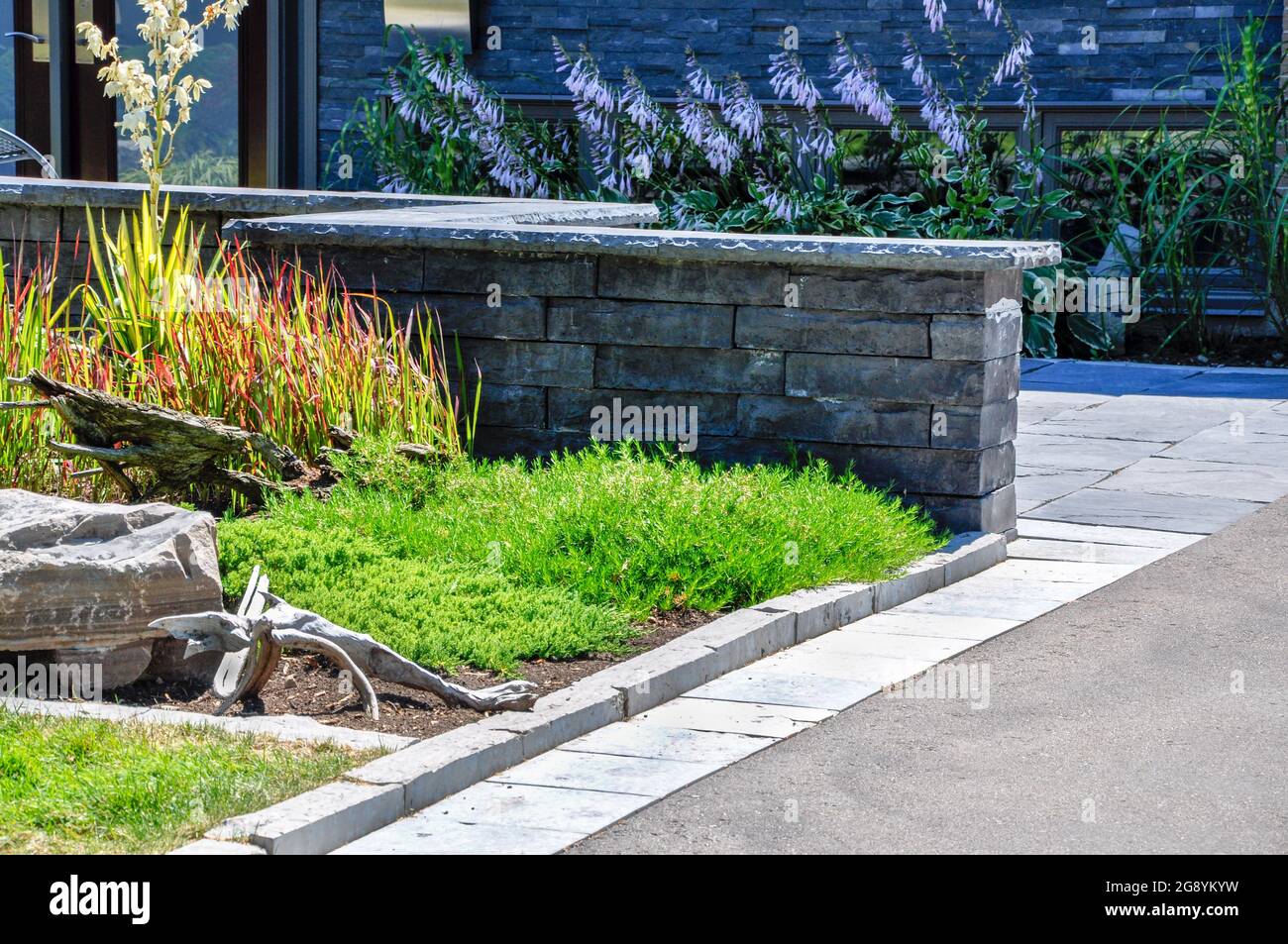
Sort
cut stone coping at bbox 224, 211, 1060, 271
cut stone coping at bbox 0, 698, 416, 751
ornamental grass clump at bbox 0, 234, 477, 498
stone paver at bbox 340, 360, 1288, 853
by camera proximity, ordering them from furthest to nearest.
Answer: cut stone coping at bbox 224, 211, 1060, 271
ornamental grass clump at bbox 0, 234, 477, 498
cut stone coping at bbox 0, 698, 416, 751
stone paver at bbox 340, 360, 1288, 853

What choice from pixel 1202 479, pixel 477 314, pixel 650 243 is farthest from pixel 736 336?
Result: pixel 1202 479

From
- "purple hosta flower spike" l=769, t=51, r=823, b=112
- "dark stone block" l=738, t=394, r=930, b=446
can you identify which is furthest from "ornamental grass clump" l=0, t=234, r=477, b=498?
"purple hosta flower spike" l=769, t=51, r=823, b=112

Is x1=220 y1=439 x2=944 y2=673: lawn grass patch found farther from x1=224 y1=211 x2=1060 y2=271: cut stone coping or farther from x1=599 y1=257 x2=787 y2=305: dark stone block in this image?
x1=224 y1=211 x2=1060 y2=271: cut stone coping

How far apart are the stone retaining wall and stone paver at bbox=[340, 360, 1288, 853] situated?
602 millimetres

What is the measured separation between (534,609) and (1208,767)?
220cm

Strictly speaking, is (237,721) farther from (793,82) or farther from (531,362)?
(793,82)

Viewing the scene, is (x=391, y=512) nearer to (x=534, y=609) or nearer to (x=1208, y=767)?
(x=534, y=609)

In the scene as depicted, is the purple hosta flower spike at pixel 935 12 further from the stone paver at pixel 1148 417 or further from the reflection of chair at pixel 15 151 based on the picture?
the reflection of chair at pixel 15 151

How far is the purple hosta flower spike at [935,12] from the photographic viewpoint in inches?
547

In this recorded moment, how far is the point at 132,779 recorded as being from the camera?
14.7 ft

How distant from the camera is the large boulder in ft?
17.5

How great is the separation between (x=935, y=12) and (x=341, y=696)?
32.8 ft

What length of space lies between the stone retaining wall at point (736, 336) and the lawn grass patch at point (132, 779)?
3.40 meters

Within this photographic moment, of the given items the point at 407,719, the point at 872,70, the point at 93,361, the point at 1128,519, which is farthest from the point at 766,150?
the point at 407,719
